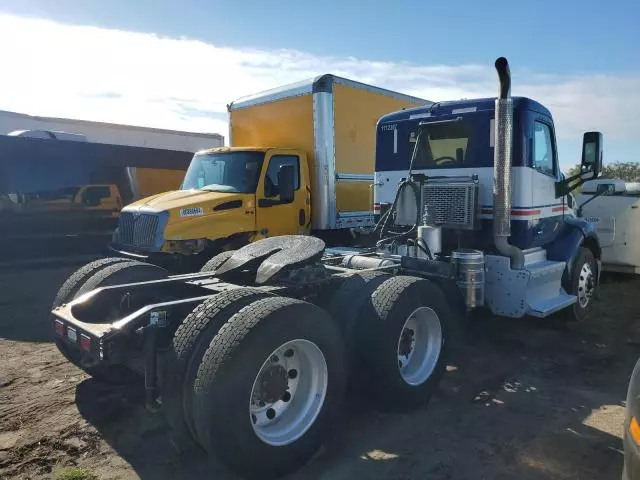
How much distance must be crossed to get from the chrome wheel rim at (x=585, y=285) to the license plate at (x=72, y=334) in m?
6.15

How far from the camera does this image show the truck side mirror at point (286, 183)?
777 cm

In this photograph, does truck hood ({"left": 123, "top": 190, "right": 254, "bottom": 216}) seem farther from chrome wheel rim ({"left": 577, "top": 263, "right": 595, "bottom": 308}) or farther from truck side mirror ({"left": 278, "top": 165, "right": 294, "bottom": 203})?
chrome wheel rim ({"left": 577, "top": 263, "right": 595, "bottom": 308})

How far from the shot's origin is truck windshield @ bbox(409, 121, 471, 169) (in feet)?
20.6

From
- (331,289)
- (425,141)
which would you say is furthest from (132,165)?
(331,289)

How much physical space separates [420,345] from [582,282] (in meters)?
3.59

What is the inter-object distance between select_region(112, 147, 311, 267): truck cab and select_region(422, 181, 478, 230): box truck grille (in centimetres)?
248

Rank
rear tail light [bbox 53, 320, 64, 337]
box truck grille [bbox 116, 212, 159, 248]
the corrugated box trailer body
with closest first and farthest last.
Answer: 1. rear tail light [bbox 53, 320, 64, 337]
2. box truck grille [bbox 116, 212, 159, 248]
3. the corrugated box trailer body

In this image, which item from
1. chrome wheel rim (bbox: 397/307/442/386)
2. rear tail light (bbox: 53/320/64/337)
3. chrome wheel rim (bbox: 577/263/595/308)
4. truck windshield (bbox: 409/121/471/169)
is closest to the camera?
rear tail light (bbox: 53/320/64/337)

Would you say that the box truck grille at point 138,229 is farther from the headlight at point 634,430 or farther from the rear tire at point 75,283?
the headlight at point 634,430

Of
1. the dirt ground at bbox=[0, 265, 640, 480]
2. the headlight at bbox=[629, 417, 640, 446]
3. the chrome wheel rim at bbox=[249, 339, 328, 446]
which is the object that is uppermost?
the headlight at bbox=[629, 417, 640, 446]

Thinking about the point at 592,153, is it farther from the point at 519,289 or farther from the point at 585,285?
the point at 519,289

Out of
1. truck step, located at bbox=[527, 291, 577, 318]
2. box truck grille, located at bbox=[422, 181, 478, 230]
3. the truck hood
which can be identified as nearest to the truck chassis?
box truck grille, located at bbox=[422, 181, 478, 230]

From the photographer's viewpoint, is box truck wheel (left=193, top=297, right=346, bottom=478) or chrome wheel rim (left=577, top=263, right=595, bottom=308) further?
chrome wheel rim (left=577, top=263, right=595, bottom=308)

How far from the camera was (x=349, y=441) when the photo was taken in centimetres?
378
